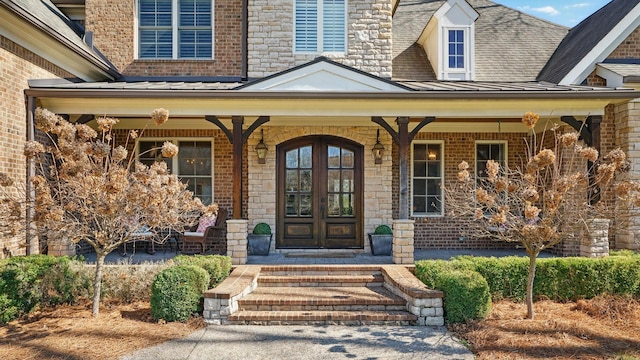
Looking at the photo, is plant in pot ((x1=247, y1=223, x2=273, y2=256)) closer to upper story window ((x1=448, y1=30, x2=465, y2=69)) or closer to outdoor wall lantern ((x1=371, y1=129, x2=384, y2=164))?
outdoor wall lantern ((x1=371, y1=129, x2=384, y2=164))

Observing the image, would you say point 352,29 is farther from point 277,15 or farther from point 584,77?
point 584,77

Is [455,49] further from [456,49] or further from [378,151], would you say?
[378,151]

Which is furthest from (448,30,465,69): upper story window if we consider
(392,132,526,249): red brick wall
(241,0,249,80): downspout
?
(241,0,249,80): downspout

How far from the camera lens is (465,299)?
538 centimetres

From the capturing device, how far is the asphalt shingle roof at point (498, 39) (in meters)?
10.2

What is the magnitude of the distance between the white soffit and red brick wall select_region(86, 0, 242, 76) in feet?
8.33

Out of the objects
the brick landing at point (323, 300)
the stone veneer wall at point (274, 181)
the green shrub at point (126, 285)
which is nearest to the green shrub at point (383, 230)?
the stone veneer wall at point (274, 181)

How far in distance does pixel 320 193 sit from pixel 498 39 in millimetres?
6582

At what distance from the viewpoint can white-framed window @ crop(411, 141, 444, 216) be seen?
9938 millimetres

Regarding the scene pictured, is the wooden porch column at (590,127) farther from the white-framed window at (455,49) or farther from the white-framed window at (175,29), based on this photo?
the white-framed window at (175,29)

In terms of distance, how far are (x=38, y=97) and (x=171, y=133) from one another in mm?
2795

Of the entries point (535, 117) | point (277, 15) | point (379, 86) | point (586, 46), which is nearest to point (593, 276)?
Answer: point (535, 117)

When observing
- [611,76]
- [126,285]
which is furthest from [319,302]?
[611,76]

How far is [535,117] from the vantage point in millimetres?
5242
